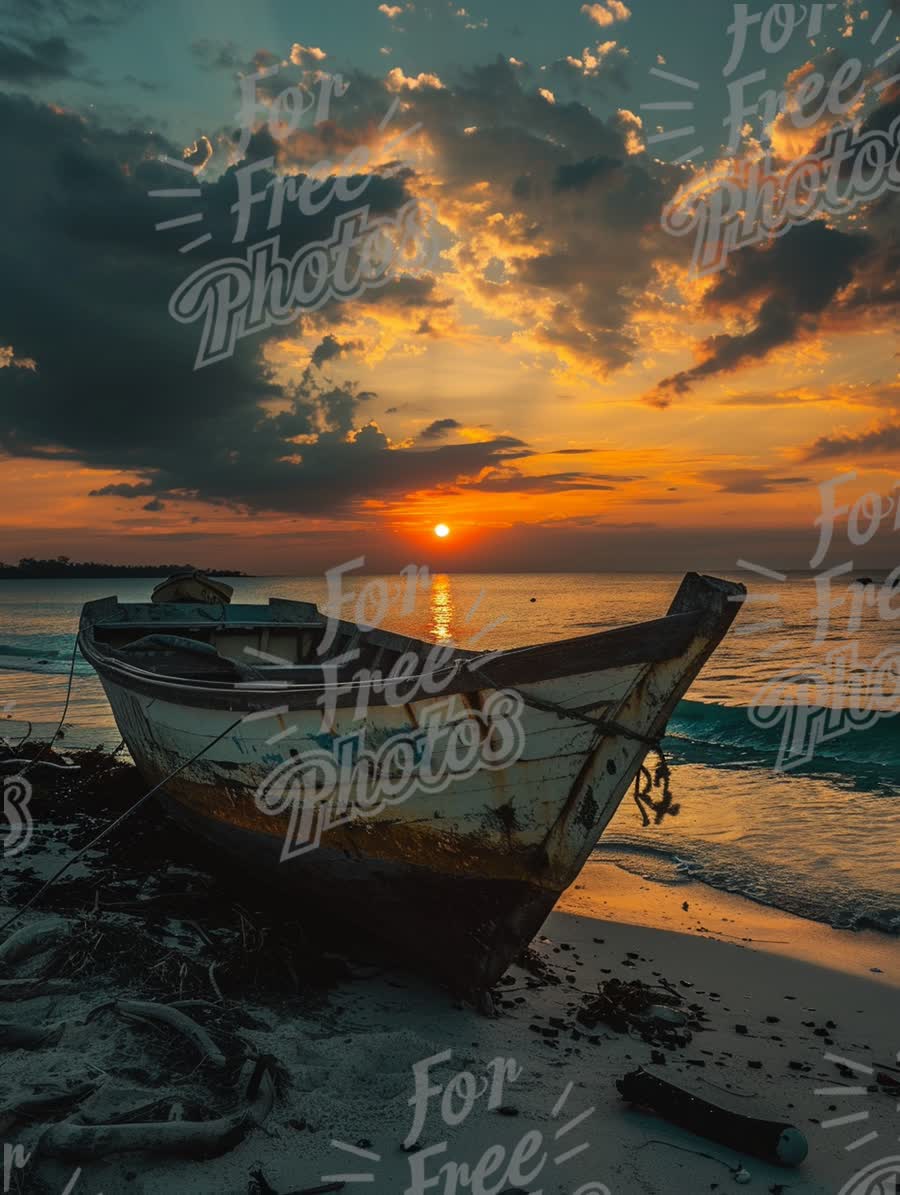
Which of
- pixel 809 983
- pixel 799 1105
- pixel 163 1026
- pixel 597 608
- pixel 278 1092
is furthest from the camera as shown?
pixel 597 608

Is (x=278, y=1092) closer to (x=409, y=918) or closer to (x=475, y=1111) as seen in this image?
(x=475, y=1111)

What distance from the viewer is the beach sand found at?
12.6ft

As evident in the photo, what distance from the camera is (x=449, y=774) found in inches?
209

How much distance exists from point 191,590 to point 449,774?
13574mm

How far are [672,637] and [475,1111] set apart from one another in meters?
2.90

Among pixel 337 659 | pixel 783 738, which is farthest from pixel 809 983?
pixel 783 738

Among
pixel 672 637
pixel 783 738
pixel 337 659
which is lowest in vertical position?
pixel 783 738

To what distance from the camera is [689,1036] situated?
18.6 feet

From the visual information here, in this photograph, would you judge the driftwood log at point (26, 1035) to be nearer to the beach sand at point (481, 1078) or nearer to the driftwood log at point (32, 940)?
the beach sand at point (481, 1078)

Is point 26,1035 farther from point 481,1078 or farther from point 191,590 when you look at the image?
point 191,590

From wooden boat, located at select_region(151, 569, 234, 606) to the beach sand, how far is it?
1174 centimetres

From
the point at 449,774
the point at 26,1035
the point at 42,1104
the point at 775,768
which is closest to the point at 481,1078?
the point at 449,774

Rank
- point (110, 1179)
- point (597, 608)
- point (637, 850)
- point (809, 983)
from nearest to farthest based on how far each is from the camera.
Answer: point (110, 1179) → point (809, 983) → point (637, 850) → point (597, 608)

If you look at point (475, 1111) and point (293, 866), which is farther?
point (293, 866)
